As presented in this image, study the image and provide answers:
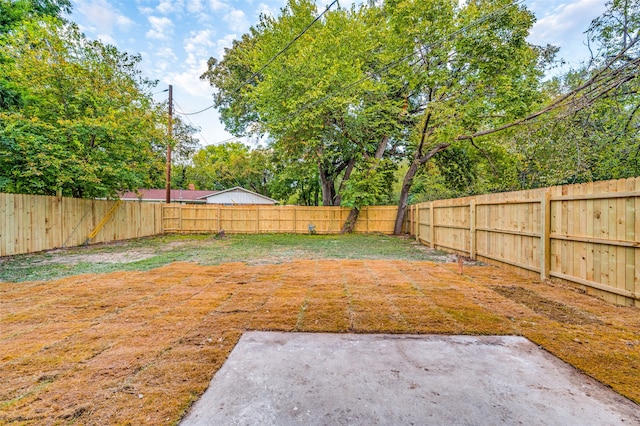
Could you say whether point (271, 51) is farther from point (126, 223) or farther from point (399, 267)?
point (399, 267)

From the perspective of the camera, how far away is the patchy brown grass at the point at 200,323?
1853mm

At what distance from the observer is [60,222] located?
8.62 m

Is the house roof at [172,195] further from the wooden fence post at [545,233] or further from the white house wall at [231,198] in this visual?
the wooden fence post at [545,233]

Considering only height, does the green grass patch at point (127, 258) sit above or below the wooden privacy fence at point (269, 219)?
below

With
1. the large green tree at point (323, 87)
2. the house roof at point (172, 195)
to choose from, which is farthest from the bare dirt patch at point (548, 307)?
the house roof at point (172, 195)

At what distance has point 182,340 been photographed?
262cm

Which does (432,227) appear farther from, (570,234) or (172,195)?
Result: (172,195)

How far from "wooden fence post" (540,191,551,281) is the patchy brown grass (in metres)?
0.29

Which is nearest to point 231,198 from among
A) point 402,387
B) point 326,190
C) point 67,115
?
point 326,190

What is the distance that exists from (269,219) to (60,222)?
25.4ft

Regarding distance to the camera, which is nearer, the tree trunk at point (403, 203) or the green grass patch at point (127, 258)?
the green grass patch at point (127, 258)

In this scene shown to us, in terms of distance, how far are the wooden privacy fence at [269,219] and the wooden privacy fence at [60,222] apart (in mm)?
1900

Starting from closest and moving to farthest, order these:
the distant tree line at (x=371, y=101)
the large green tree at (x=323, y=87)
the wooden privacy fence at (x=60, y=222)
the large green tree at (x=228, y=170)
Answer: the distant tree line at (x=371, y=101) → the wooden privacy fence at (x=60, y=222) → the large green tree at (x=323, y=87) → the large green tree at (x=228, y=170)

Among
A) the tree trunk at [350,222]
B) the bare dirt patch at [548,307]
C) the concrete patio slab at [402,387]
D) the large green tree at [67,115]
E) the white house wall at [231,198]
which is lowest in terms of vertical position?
the concrete patio slab at [402,387]
